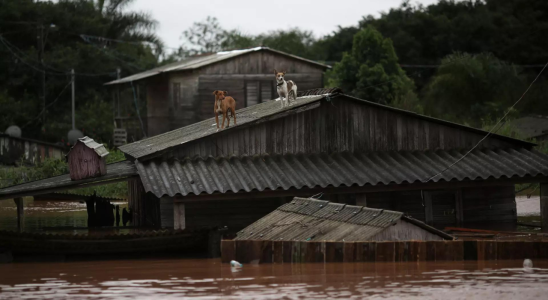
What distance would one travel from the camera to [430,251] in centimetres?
1502

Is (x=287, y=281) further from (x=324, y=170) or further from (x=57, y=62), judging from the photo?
(x=57, y=62)

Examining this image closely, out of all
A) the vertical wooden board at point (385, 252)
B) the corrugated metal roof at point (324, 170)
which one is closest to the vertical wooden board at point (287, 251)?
the vertical wooden board at point (385, 252)

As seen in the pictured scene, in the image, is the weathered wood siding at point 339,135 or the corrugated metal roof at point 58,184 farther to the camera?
the weathered wood siding at point 339,135

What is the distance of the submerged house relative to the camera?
19.1 meters

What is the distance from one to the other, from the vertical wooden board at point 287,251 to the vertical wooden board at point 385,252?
1.69 meters

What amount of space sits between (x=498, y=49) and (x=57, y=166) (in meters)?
35.3

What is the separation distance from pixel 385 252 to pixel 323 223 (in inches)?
80.6

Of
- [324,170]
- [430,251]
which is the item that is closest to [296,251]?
[430,251]

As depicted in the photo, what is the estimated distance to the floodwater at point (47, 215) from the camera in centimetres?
2453

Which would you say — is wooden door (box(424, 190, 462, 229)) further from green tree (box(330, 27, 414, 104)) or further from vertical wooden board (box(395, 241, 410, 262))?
green tree (box(330, 27, 414, 104))

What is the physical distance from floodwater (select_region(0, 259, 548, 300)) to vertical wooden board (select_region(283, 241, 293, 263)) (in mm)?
216

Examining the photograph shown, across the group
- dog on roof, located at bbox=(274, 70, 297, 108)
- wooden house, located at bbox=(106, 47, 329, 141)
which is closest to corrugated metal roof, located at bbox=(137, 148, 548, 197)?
dog on roof, located at bbox=(274, 70, 297, 108)

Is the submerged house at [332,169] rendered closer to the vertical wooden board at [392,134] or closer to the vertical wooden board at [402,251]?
the vertical wooden board at [392,134]

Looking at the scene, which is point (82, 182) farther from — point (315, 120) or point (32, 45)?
point (32, 45)
